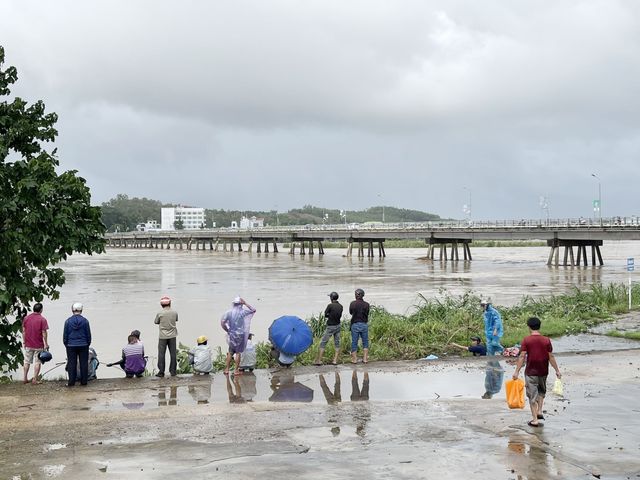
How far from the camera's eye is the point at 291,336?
14570 millimetres

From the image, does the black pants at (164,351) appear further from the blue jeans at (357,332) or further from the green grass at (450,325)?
the blue jeans at (357,332)

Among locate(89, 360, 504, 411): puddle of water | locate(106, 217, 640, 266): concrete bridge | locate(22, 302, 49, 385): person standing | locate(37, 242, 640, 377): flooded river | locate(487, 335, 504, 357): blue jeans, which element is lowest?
locate(37, 242, 640, 377): flooded river

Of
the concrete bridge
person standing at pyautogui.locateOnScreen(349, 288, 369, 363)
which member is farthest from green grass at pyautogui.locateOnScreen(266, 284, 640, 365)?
the concrete bridge

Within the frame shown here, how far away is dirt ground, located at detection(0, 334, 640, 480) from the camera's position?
8.20 meters

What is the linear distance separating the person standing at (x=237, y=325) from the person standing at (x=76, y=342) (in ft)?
8.37

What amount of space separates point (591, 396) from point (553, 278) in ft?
131

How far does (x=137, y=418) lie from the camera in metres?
10.7

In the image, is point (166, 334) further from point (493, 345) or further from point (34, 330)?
point (493, 345)

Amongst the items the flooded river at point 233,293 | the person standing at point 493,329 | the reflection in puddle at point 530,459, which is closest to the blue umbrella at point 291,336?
the flooded river at point 233,293

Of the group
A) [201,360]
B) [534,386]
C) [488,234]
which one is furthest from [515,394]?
[488,234]

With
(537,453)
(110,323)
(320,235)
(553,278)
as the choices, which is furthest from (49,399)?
(320,235)

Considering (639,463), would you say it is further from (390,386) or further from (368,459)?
(390,386)

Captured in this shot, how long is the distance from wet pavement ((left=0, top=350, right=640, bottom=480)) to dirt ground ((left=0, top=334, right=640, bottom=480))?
0.03 metres

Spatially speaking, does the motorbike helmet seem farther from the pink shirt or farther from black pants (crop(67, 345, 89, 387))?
black pants (crop(67, 345, 89, 387))
